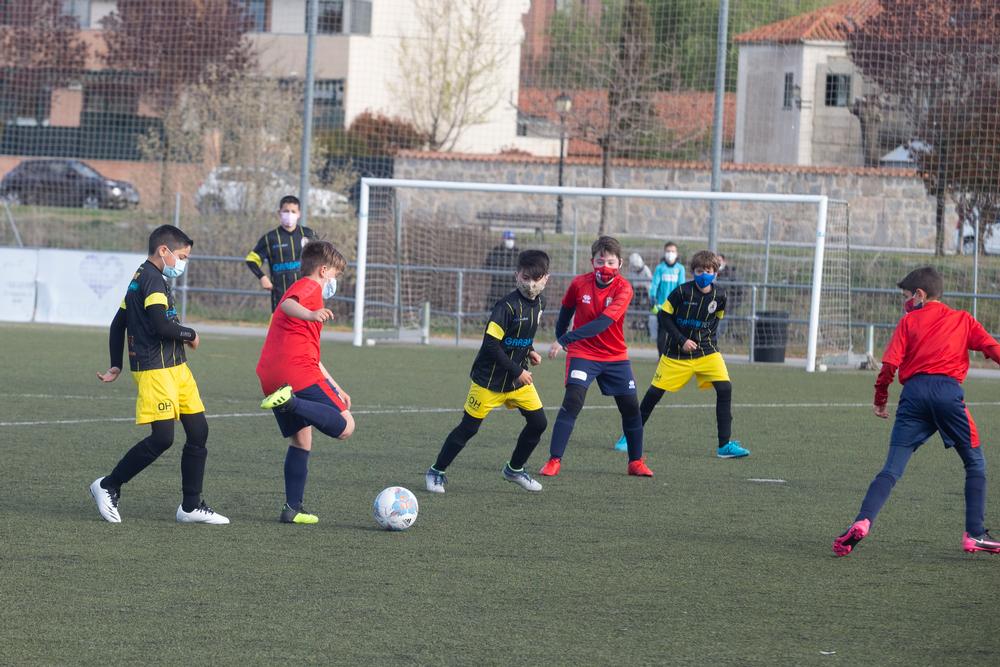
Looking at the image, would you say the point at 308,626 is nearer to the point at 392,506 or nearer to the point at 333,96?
the point at 392,506

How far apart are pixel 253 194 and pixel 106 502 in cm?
1728

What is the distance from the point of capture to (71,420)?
1091 cm

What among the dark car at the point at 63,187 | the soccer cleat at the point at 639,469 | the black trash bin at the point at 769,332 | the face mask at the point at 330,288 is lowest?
the soccer cleat at the point at 639,469

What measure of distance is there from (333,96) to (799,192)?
10669 millimetres

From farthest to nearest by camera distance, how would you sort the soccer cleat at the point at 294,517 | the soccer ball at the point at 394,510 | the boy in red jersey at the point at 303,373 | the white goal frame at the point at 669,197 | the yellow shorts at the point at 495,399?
the white goal frame at the point at 669,197
the yellow shorts at the point at 495,399
the soccer cleat at the point at 294,517
the boy in red jersey at the point at 303,373
the soccer ball at the point at 394,510

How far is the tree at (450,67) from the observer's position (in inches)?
1126

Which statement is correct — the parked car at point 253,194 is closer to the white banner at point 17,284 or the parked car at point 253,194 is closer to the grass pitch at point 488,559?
the white banner at point 17,284

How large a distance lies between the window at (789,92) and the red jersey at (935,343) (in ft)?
54.4

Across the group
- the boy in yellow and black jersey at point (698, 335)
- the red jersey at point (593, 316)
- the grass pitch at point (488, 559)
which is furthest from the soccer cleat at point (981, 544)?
the boy in yellow and black jersey at point (698, 335)

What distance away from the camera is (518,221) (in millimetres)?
26109

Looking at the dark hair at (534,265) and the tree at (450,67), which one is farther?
the tree at (450,67)

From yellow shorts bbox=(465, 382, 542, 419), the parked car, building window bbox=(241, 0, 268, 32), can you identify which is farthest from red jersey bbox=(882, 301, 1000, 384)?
building window bbox=(241, 0, 268, 32)

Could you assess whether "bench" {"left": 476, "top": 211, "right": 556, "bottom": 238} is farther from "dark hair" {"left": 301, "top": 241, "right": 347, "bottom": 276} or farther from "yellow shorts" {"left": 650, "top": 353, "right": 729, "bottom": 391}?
"dark hair" {"left": 301, "top": 241, "right": 347, "bottom": 276}

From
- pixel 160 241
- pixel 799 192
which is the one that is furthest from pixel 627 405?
pixel 799 192
